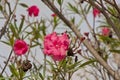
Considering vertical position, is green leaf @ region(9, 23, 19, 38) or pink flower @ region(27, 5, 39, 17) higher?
pink flower @ region(27, 5, 39, 17)

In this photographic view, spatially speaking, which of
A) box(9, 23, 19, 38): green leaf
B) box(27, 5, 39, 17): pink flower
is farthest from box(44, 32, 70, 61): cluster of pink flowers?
box(27, 5, 39, 17): pink flower

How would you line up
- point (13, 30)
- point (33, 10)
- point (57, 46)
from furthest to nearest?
point (33, 10)
point (13, 30)
point (57, 46)

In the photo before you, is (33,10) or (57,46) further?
(33,10)

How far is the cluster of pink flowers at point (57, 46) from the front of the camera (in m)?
1.47

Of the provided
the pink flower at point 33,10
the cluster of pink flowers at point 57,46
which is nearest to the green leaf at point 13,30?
the pink flower at point 33,10

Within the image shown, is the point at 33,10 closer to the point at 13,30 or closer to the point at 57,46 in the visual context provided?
the point at 13,30

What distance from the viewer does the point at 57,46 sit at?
4.93 feet

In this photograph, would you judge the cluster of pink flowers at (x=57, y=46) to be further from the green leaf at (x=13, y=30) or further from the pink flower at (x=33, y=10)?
the pink flower at (x=33, y=10)

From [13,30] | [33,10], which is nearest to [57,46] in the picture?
[13,30]

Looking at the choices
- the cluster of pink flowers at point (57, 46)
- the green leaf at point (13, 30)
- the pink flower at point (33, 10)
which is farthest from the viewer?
the pink flower at point (33, 10)

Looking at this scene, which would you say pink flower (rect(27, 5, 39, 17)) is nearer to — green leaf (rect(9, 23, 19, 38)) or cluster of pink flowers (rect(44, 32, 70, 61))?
green leaf (rect(9, 23, 19, 38))

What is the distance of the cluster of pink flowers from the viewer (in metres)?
1.47

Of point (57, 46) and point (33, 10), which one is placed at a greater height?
point (33, 10)

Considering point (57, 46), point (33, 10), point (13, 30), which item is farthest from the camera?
point (33, 10)
